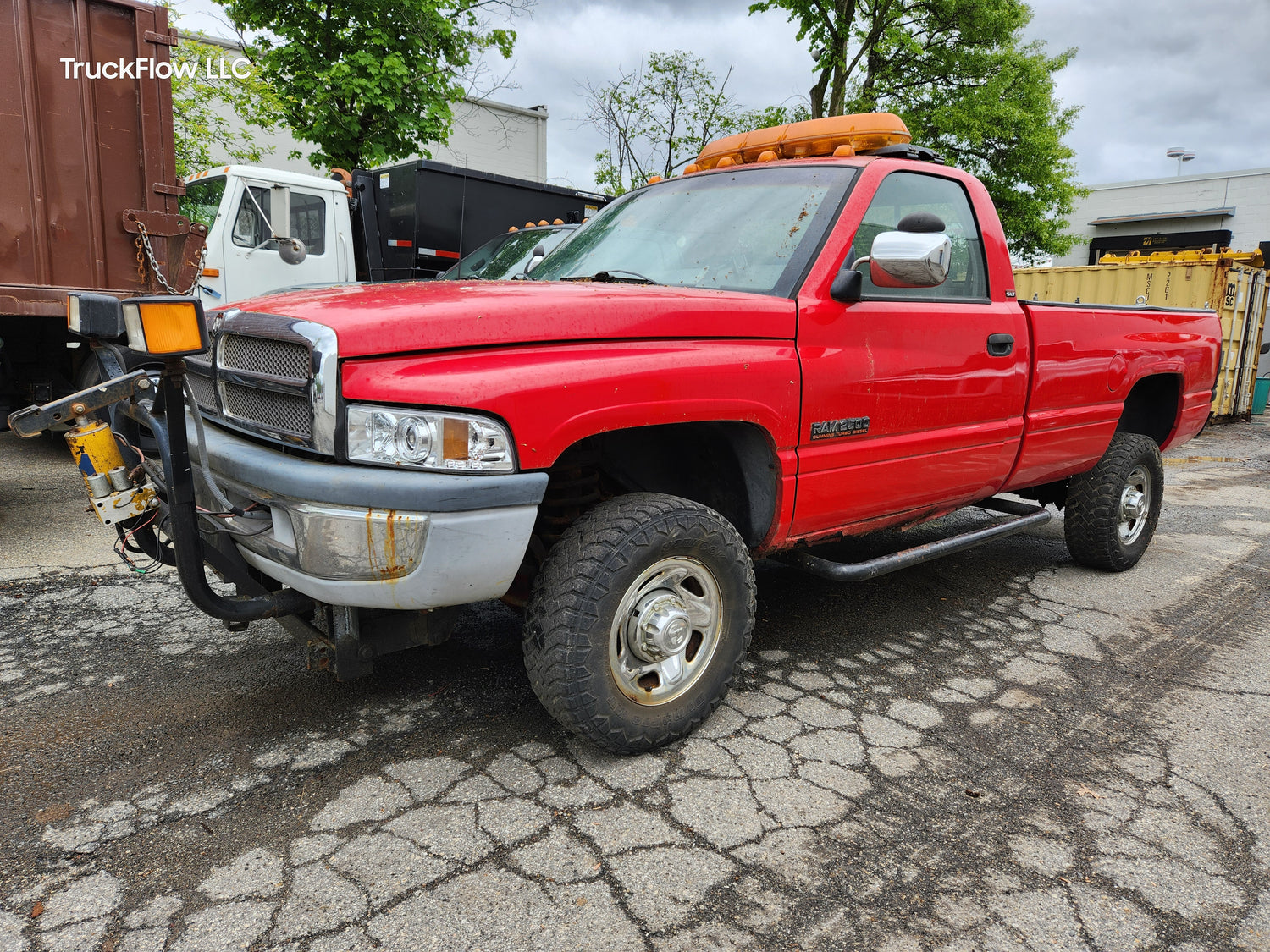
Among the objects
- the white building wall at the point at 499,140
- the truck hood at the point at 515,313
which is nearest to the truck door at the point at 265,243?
the truck hood at the point at 515,313

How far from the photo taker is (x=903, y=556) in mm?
3498

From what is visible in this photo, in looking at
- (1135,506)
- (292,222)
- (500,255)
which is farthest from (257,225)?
(1135,506)

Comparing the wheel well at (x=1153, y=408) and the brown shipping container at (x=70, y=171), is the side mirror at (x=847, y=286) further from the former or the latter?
the brown shipping container at (x=70, y=171)

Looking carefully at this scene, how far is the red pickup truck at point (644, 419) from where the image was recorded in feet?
7.23

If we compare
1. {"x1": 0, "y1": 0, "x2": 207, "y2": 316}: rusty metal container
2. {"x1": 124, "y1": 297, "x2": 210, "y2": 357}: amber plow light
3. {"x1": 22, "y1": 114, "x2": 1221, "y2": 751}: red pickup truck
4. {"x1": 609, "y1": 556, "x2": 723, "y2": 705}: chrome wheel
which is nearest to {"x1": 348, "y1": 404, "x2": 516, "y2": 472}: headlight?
{"x1": 22, "y1": 114, "x2": 1221, "y2": 751}: red pickup truck

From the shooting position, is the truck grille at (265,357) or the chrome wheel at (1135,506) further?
the chrome wheel at (1135,506)

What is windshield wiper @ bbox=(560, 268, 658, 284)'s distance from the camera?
10.5 feet

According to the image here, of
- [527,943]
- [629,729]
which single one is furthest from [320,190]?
[527,943]

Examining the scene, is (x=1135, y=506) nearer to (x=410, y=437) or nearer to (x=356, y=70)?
(x=410, y=437)

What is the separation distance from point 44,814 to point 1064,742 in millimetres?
3107

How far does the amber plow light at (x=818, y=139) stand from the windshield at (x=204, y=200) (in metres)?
6.18

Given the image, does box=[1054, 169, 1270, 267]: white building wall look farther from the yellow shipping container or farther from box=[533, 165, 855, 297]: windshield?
box=[533, 165, 855, 297]: windshield

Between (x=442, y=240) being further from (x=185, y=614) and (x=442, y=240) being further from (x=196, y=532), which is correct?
(x=196, y=532)

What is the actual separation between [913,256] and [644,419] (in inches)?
41.9
